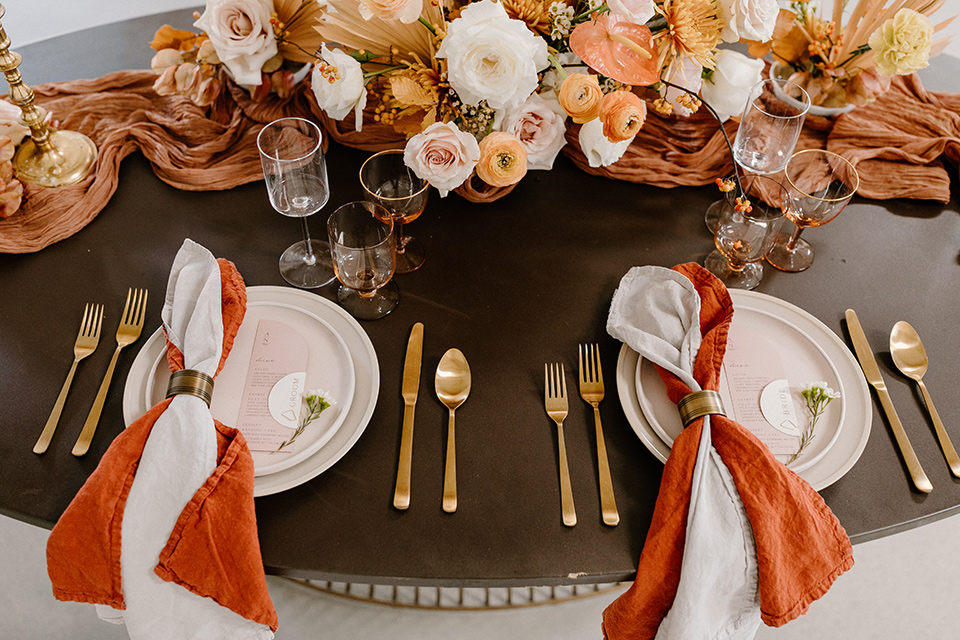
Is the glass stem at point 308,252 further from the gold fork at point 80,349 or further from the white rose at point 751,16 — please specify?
the white rose at point 751,16

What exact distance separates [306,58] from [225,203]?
0.31m

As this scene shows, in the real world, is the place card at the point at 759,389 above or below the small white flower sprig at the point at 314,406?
above

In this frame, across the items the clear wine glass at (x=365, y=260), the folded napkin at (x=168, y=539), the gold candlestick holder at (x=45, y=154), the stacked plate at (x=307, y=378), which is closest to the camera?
the folded napkin at (x=168, y=539)

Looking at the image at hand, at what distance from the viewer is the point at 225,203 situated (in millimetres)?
1247

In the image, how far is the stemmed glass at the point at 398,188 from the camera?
1.11 m

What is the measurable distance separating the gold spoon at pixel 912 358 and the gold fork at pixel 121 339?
115 centimetres

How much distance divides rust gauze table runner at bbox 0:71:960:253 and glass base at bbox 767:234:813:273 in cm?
18

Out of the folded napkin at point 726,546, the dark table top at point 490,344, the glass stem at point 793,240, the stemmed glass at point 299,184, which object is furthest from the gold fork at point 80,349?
the glass stem at point 793,240

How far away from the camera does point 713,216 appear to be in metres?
1.25

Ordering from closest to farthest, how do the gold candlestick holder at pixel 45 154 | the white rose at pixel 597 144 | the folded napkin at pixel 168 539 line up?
the folded napkin at pixel 168 539, the white rose at pixel 597 144, the gold candlestick holder at pixel 45 154

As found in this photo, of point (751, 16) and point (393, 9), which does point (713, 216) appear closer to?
point (751, 16)

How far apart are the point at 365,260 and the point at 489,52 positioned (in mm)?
338

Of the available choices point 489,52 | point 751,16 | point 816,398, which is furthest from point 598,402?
point 751,16

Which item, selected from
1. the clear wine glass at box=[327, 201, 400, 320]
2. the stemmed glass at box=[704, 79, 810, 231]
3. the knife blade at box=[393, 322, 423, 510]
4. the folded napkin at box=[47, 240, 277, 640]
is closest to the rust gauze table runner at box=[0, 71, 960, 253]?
the stemmed glass at box=[704, 79, 810, 231]
